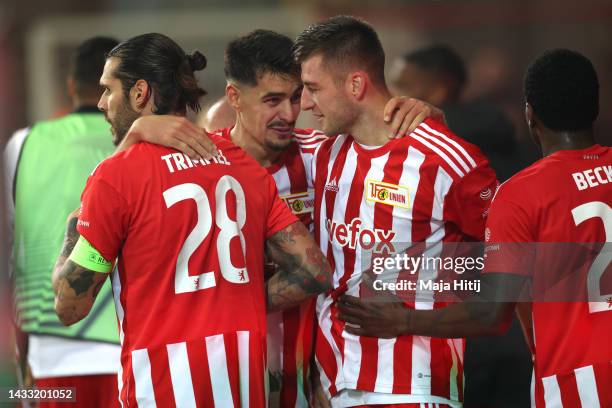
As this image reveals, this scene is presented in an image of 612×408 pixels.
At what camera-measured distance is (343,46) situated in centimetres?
339

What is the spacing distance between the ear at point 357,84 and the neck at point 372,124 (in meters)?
0.04

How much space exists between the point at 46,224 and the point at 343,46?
4.80ft

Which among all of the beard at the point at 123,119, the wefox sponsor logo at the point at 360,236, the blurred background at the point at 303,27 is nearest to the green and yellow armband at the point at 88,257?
the beard at the point at 123,119

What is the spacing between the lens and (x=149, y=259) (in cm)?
274

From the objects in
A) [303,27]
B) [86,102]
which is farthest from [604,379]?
[303,27]

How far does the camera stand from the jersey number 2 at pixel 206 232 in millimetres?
2762

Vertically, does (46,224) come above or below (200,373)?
above

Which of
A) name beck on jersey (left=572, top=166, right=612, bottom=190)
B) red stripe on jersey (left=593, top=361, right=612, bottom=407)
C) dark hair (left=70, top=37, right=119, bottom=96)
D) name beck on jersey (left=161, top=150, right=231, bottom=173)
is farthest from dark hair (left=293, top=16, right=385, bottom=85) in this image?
red stripe on jersey (left=593, top=361, right=612, bottom=407)

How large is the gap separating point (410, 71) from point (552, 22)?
2669 millimetres

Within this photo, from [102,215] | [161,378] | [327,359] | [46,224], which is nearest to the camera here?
[102,215]

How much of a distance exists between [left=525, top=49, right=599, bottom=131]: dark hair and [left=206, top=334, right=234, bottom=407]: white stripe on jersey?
1315mm

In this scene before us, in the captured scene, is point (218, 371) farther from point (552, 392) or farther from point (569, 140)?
point (569, 140)

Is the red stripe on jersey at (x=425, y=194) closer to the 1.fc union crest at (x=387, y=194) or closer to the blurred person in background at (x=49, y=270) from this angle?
the 1.fc union crest at (x=387, y=194)

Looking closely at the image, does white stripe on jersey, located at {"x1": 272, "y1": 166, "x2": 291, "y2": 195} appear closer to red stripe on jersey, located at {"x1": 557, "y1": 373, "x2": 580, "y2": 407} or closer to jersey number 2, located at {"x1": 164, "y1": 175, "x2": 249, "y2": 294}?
jersey number 2, located at {"x1": 164, "y1": 175, "x2": 249, "y2": 294}
